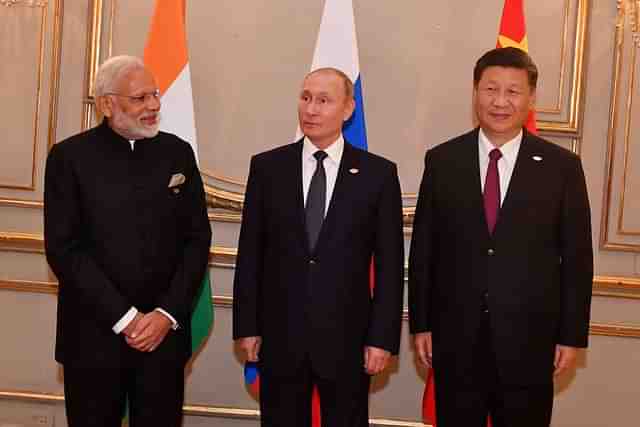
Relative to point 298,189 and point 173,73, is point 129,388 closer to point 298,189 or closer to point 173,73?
point 298,189

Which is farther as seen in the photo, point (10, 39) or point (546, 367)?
point (10, 39)

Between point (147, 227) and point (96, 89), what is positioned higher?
point (96, 89)

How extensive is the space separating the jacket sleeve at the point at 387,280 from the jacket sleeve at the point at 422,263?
0.09 m

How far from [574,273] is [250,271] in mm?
1033

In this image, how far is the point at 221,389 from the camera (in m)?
4.05

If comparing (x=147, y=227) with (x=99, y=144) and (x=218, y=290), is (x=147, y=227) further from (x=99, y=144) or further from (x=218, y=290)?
(x=218, y=290)

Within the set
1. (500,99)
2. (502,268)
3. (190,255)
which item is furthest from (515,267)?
(190,255)

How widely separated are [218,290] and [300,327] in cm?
137

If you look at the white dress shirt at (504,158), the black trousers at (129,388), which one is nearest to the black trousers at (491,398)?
the white dress shirt at (504,158)

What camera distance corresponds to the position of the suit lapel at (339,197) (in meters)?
2.72

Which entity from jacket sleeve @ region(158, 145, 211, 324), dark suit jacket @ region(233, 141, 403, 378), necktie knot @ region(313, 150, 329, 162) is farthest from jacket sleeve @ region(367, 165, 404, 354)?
jacket sleeve @ region(158, 145, 211, 324)

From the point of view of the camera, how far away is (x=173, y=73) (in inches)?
145

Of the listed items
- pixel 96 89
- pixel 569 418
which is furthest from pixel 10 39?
pixel 569 418

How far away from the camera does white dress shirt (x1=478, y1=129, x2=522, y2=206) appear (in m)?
2.81
